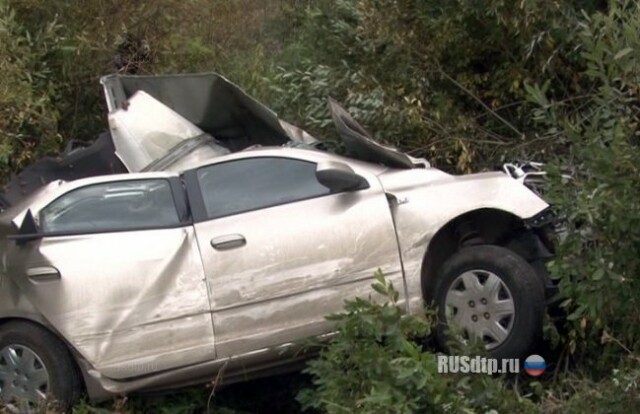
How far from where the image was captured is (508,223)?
276 inches

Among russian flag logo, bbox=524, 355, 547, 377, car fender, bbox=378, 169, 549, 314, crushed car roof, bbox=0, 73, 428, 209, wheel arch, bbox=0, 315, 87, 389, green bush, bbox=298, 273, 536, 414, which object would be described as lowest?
russian flag logo, bbox=524, 355, 547, 377

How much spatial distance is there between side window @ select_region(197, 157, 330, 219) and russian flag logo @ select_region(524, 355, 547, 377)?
5.16 ft

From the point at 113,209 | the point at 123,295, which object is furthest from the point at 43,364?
the point at 113,209

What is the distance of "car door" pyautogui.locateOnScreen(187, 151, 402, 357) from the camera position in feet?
21.4

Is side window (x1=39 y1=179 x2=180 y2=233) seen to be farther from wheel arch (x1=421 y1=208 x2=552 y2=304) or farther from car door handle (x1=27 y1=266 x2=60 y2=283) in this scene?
wheel arch (x1=421 y1=208 x2=552 y2=304)

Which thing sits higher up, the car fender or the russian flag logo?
the car fender

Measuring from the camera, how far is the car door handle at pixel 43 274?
6.52m

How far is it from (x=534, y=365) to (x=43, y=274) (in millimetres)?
2960

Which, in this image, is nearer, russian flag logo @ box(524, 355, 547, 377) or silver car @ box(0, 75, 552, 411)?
silver car @ box(0, 75, 552, 411)

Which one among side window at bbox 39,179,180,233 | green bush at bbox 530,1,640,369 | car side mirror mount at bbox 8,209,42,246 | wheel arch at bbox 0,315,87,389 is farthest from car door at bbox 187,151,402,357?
green bush at bbox 530,1,640,369

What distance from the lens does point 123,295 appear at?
21.3ft

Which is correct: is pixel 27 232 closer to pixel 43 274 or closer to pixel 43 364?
pixel 43 274

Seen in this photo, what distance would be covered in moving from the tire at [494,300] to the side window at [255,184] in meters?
0.96

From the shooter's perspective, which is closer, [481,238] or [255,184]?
[255,184]
